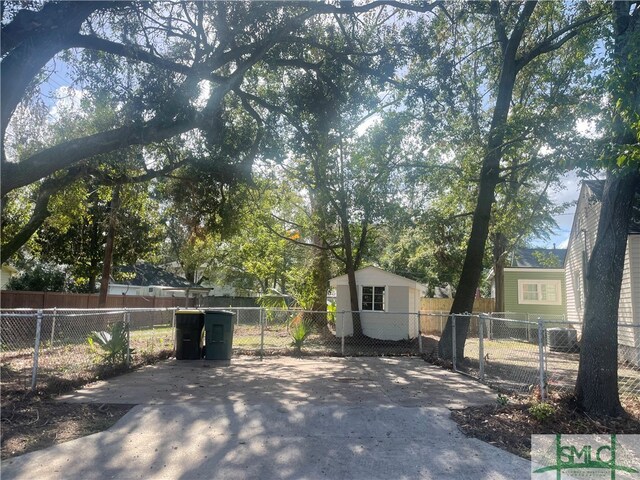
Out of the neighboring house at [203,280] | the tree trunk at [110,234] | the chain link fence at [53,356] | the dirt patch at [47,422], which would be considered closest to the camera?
the dirt patch at [47,422]

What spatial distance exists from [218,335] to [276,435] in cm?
677

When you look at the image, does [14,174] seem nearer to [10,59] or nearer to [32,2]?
[10,59]

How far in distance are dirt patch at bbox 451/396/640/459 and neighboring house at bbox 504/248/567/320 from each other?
2131 centimetres

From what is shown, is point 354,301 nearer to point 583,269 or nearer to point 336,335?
point 336,335

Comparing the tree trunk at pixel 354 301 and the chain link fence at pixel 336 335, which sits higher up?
the tree trunk at pixel 354 301

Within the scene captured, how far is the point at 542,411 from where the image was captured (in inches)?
233

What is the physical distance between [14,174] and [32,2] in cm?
288

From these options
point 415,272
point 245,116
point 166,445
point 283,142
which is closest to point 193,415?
point 166,445

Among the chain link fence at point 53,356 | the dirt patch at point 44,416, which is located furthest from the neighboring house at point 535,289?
the dirt patch at point 44,416

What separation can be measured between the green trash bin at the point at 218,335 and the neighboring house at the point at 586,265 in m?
7.93

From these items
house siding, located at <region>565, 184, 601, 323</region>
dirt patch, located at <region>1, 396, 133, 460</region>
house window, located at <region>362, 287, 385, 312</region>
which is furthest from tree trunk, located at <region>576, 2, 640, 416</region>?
house window, located at <region>362, 287, 385, 312</region>

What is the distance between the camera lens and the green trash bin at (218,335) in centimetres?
1198

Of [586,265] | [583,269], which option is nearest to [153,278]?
[583,269]

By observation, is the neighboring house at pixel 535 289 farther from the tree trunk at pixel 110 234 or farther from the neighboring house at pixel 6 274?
the neighboring house at pixel 6 274
